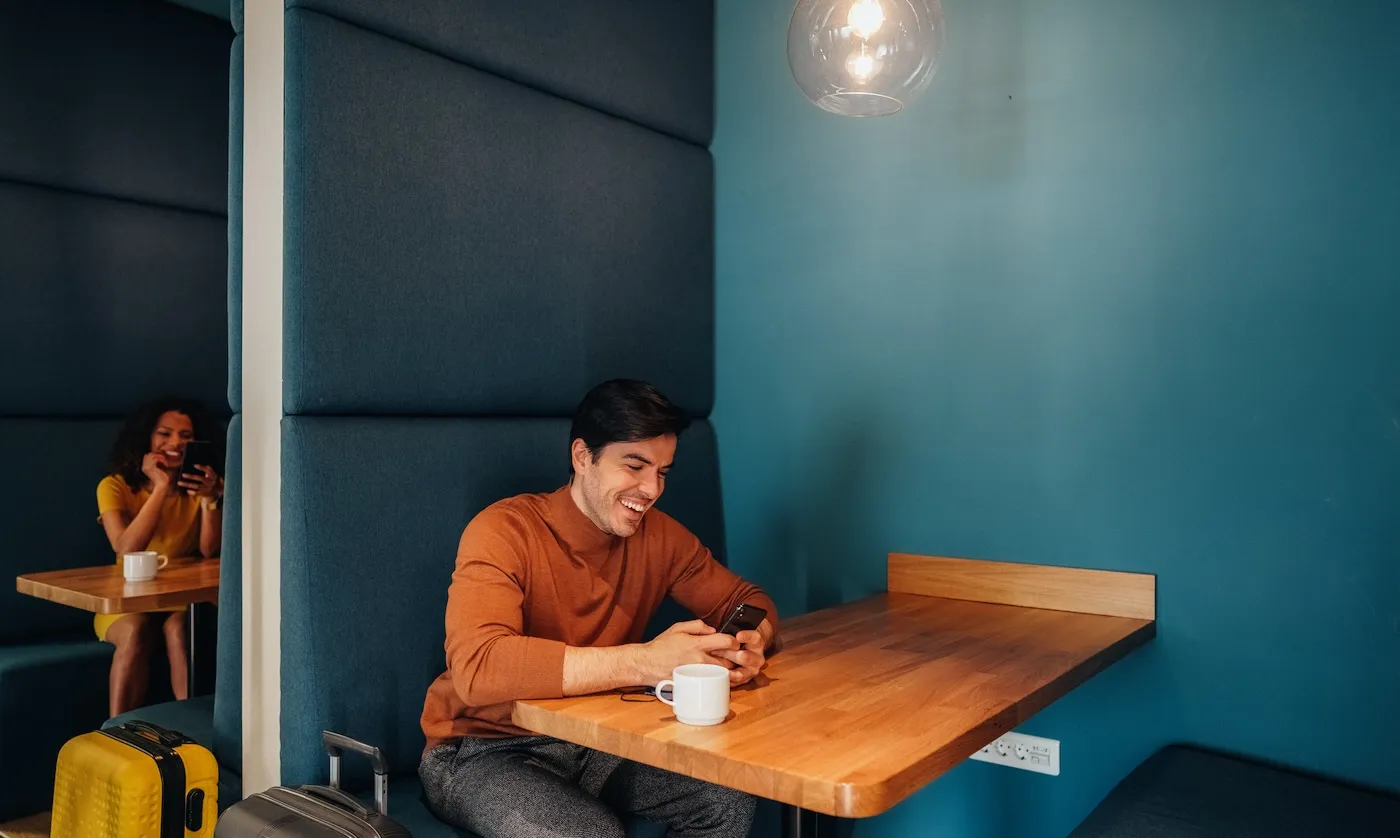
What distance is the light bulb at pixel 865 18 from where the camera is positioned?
165 centimetres

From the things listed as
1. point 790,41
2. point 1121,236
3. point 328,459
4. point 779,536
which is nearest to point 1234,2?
point 1121,236

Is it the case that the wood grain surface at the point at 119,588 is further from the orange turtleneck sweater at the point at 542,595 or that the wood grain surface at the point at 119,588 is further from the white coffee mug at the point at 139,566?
the orange turtleneck sweater at the point at 542,595

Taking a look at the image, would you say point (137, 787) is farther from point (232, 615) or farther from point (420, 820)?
point (420, 820)

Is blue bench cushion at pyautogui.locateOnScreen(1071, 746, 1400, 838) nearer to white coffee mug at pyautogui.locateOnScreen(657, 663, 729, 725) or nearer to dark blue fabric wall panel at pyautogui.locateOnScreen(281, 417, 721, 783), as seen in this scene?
white coffee mug at pyautogui.locateOnScreen(657, 663, 729, 725)

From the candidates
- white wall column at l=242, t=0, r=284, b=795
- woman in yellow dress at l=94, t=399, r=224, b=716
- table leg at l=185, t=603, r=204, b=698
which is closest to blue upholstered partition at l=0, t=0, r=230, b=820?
woman in yellow dress at l=94, t=399, r=224, b=716

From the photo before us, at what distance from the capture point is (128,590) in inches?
99.1

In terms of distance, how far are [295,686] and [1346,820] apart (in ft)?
5.82

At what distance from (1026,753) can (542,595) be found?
3.84 feet

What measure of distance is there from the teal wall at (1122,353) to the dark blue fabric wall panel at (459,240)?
44 cm

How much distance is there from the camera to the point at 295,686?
176 cm

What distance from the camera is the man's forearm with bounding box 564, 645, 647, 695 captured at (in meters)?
1.40

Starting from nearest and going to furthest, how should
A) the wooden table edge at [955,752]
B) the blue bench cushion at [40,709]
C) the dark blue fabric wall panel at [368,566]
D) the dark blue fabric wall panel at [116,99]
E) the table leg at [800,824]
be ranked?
the wooden table edge at [955,752], the table leg at [800,824], the dark blue fabric wall panel at [368,566], the blue bench cushion at [40,709], the dark blue fabric wall panel at [116,99]

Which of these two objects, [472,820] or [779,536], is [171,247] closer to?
[779,536]

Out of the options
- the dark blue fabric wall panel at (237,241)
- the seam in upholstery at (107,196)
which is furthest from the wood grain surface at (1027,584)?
the seam in upholstery at (107,196)
